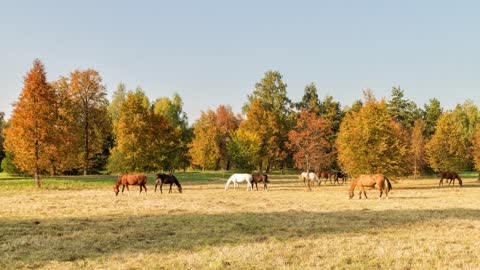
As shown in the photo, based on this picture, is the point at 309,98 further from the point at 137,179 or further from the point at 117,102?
the point at 137,179

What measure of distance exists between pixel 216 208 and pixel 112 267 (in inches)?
471

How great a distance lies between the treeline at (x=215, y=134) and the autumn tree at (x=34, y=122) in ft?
0.31

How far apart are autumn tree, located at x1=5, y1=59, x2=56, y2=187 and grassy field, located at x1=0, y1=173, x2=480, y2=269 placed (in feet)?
61.2

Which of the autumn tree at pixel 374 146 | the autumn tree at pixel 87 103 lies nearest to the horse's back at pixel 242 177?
the autumn tree at pixel 374 146

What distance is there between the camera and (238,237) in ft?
43.9

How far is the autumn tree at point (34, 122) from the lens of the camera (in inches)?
1491

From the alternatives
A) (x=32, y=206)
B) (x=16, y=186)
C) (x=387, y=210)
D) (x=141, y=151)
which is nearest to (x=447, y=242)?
(x=387, y=210)

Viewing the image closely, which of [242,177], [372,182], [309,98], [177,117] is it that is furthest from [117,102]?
[372,182]

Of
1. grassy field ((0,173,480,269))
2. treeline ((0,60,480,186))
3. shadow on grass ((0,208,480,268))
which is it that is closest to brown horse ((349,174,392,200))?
grassy field ((0,173,480,269))

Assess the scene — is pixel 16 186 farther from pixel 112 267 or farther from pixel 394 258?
pixel 394 258

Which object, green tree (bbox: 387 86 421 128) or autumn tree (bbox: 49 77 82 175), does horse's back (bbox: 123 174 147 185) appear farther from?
green tree (bbox: 387 86 421 128)

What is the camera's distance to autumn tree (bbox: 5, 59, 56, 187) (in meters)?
37.9

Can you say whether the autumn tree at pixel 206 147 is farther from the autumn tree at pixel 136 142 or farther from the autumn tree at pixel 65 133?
the autumn tree at pixel 65 133

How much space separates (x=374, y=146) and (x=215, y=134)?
4067 centimetres
